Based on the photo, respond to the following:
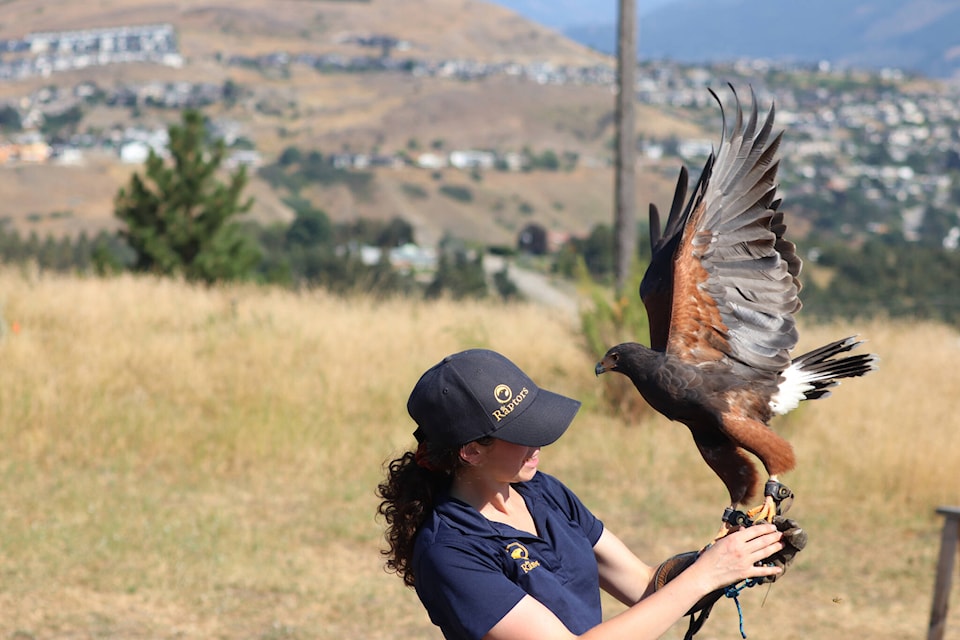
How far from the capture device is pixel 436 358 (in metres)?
9.48

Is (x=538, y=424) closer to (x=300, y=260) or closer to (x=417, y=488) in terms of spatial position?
(x=417, y=488)

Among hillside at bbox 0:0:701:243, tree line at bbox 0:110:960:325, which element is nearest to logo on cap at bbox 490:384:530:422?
tree line at bbox 0:110:960:325

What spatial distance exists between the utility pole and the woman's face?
26.4 ft

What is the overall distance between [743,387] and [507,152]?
326 feet

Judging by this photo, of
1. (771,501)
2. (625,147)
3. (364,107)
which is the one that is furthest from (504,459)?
(364,107)

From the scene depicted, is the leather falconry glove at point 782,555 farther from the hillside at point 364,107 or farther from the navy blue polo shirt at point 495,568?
the hillside at point 364,107

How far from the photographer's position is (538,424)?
7.07ft

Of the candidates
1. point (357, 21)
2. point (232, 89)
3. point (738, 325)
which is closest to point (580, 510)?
point (738, 325)

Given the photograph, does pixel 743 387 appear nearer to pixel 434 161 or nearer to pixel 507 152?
pixel 434 161

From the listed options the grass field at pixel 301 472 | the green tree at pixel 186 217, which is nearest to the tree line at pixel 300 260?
the green tree at pixel 186 217

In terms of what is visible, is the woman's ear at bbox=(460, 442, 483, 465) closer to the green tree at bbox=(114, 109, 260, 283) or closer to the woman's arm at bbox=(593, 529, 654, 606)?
the woman's arm at bbox=(593, 529, 654, 606)

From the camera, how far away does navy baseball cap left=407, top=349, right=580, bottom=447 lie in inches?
83.4

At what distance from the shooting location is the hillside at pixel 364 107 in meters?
69.4

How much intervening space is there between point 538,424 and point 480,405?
14 centimetres
